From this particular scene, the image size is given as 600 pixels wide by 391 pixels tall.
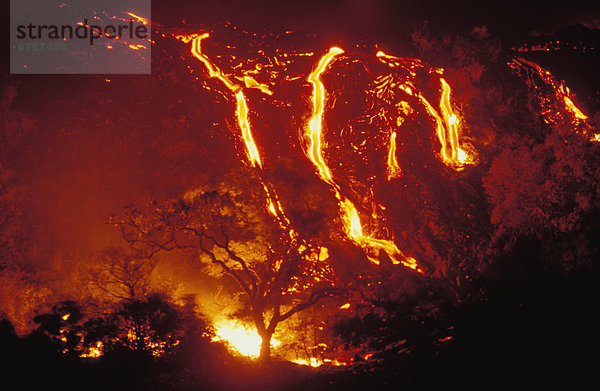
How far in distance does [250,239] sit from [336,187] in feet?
13.7

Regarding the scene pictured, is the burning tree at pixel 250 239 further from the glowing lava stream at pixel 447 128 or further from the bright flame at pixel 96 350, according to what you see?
the glowing lava stream at pixel 447 128

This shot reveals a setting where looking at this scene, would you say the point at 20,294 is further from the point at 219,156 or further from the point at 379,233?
the point at 379,233

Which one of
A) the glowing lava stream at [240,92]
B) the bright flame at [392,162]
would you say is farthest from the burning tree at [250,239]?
the bright flame at [392,162]

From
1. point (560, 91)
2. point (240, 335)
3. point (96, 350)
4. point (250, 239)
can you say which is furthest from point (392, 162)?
point (96, 350)

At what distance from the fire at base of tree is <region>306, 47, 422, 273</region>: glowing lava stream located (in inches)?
4.9

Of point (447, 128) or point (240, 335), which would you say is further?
point (447, 128)

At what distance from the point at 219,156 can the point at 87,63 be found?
8.59 m

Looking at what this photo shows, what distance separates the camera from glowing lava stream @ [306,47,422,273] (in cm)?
1523

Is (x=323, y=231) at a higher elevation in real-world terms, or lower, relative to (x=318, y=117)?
lower

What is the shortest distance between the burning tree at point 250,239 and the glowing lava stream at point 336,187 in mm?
1976

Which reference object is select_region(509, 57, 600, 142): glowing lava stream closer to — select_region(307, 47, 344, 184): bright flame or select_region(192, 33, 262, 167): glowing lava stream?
select_region(307, 47, 344, 184): bright flame

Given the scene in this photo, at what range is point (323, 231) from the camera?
11039mm

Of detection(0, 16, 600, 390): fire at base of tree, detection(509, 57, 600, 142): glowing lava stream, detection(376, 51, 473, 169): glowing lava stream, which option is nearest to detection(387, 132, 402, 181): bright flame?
detection(0, 16, 600, 390): fire at base of tree

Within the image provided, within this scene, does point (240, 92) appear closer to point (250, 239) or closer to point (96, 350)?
point (250, 239)
